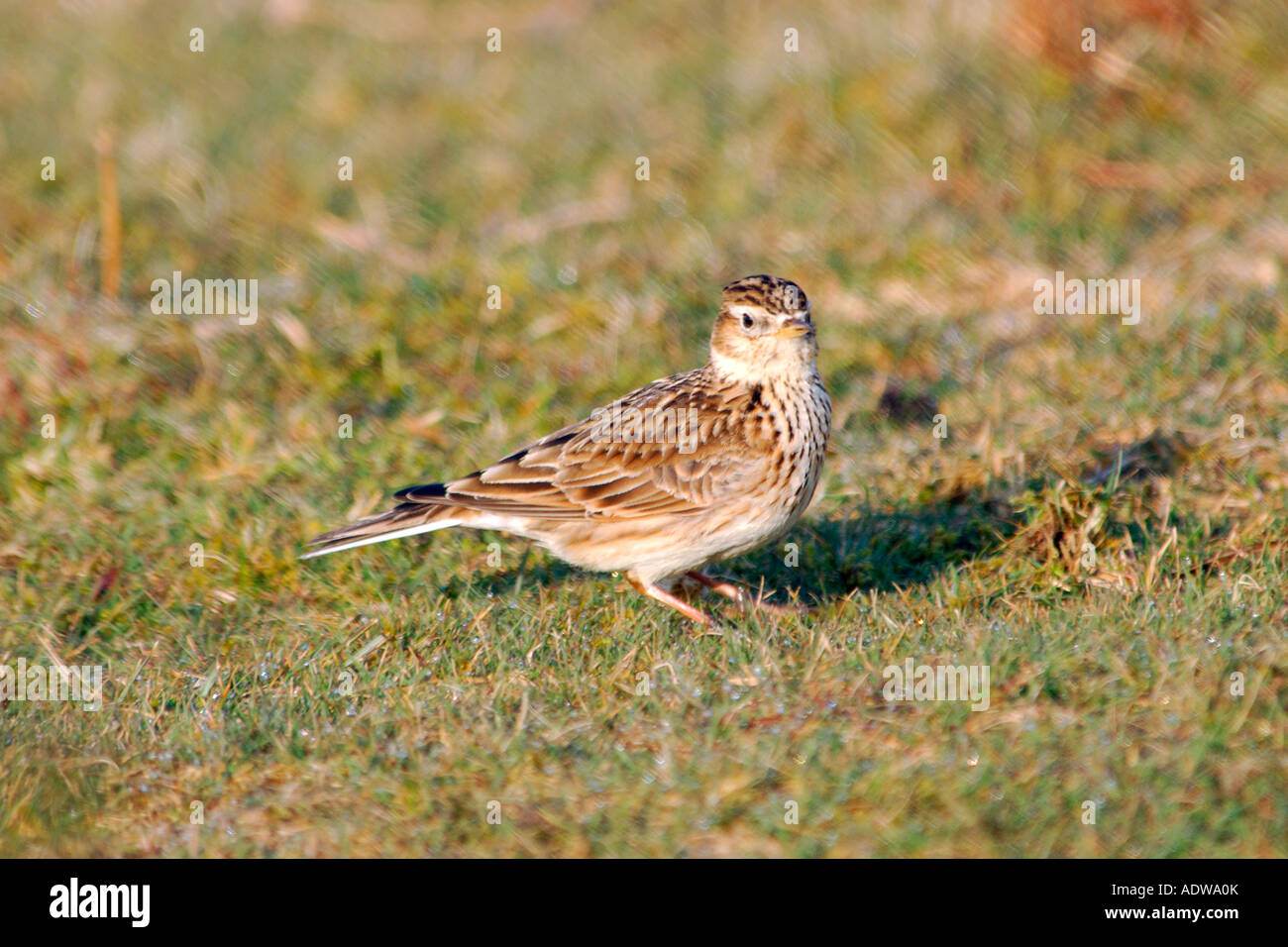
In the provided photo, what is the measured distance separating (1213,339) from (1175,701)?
3457 millimetres

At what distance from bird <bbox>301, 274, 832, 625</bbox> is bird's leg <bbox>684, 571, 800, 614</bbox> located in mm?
15

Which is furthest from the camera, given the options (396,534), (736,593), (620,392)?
(620,392)

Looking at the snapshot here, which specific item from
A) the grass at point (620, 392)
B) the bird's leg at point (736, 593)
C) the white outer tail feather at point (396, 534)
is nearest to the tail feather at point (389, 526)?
the white outer tail feather at point (396, 534)

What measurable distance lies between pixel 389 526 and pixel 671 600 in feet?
3.80

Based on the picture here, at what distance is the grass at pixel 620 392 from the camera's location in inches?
184

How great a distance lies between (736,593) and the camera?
6.15 meters

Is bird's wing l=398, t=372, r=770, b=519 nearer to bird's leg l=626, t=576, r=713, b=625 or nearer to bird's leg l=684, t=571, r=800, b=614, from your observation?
bird's leg l=626, t=576, r=713, b=625

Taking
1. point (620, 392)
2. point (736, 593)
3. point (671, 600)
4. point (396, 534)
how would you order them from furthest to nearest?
point (620, 392)
point (736, 593)
point (671, 600)
point (396, 534)

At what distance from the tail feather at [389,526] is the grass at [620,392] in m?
0.36

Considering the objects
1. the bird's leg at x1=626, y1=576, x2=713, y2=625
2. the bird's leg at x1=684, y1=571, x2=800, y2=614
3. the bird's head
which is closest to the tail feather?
the bird's leg at x1=626, y1=576, x2=713, y2=625

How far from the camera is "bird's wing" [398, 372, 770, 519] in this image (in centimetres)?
591

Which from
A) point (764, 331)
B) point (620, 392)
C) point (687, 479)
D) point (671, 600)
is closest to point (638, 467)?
point (687, 479)

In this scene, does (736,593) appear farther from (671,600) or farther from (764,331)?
(764,331)

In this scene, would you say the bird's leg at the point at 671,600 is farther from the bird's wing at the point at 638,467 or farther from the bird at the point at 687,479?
the bird's wing at the point at 638,467
